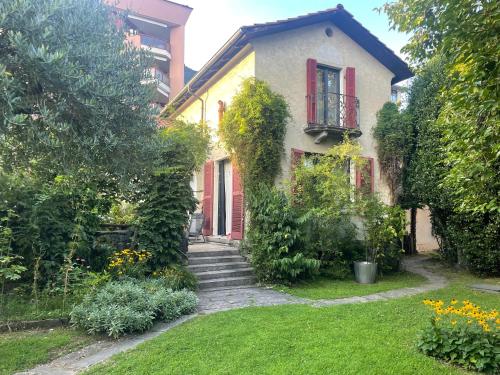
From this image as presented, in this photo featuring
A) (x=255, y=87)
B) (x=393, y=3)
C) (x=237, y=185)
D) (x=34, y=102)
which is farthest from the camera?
(x=237, y=185)

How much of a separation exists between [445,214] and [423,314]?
532cm

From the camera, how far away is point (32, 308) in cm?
538

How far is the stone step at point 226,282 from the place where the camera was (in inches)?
299

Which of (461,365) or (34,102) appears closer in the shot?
(34,102)

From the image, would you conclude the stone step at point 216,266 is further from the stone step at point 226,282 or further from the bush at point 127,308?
the bush at point 127,308

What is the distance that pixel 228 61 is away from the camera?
11.0m

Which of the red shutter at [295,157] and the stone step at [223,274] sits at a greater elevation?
the red shutter at [295,157]

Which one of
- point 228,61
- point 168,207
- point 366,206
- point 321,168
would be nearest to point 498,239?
point 366,206


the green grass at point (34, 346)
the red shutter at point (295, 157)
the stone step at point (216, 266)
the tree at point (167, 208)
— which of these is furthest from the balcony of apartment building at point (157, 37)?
the green grass at point (34, 346)

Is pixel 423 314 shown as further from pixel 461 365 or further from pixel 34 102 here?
pixel 34 102

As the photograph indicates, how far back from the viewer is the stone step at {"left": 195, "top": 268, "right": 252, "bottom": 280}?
788 cm

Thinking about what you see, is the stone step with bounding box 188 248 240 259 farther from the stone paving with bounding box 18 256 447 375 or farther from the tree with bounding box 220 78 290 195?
the tree with bounding box 220 78 290 195

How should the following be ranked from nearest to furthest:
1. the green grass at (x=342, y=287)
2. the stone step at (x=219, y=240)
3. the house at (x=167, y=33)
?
1. the green grass at (x=342, y=287)
2. the stone step at (x=219, y=240)
3. the house at (x=167, y=33)

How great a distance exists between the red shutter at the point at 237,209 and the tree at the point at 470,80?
5.98 meters
